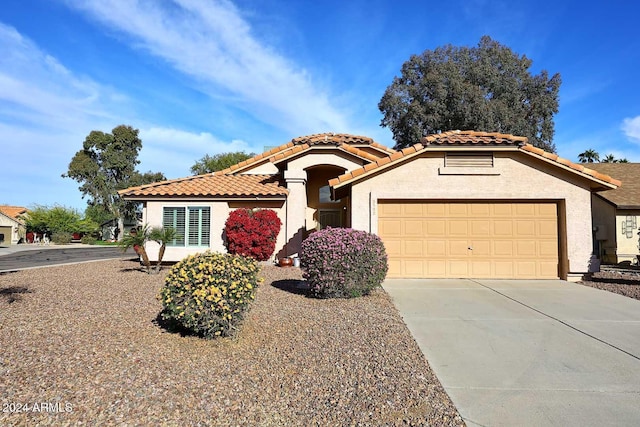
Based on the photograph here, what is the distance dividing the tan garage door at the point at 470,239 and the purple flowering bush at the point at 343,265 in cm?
326

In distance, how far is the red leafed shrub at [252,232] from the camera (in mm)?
14199

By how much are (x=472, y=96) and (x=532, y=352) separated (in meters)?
26.2

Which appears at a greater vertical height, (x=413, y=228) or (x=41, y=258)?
(x=413, y=228)

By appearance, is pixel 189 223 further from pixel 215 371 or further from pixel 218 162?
pixel 218 162

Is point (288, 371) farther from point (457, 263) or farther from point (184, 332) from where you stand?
point (457, 263)

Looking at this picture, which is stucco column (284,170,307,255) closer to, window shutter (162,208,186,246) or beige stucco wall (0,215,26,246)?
window shutter (162,208,186,246)

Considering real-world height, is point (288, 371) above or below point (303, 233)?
below

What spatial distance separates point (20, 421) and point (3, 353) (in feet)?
6.28

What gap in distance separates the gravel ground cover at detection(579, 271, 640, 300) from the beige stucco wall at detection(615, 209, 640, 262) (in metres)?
5.73

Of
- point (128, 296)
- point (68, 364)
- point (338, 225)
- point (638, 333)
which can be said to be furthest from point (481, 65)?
point (68, 364)

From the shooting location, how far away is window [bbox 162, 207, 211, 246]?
49.4 ft

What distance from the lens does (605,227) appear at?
1817 centimetres

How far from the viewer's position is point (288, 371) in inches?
179

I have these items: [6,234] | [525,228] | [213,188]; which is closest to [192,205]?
[213,188]
